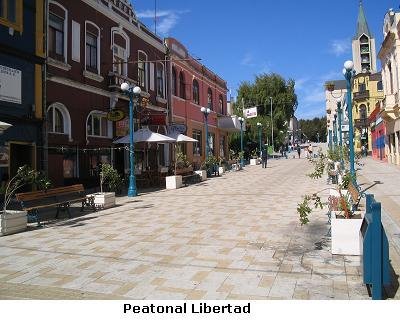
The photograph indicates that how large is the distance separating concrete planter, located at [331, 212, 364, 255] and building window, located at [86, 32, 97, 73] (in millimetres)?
15454

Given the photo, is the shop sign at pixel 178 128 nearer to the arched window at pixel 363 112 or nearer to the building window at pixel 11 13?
the building window at pixel 11 13

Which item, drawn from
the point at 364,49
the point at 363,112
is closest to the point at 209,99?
the point at 363,112

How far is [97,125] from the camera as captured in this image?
19812 mm

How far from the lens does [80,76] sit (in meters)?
18.4

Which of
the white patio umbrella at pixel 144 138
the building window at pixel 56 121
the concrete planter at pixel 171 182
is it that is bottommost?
the concrete planter at pixel 171 182

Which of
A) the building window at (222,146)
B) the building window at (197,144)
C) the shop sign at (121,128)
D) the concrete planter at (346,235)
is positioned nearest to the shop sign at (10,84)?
the shop sign at (121,128)

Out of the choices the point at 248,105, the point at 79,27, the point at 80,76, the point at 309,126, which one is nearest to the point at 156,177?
the point at 80,76

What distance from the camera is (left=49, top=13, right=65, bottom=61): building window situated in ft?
55.0

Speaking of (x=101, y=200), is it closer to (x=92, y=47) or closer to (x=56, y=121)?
(x=56, y=121)

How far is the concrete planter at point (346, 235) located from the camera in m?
6.56

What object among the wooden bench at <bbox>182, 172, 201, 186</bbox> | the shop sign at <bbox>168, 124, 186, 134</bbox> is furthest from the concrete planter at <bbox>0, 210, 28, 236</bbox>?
the shop sign at <bbox>168, 124, 186, 134</bbox>

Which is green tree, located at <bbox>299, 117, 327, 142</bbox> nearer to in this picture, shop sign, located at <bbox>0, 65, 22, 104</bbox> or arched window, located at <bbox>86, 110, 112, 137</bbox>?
arched window, located at <bbox>86, 110, 112, 137</bbox>

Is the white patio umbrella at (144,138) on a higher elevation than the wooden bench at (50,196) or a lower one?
higher

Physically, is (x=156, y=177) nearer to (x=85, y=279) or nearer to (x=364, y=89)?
(x=85, y=279)
